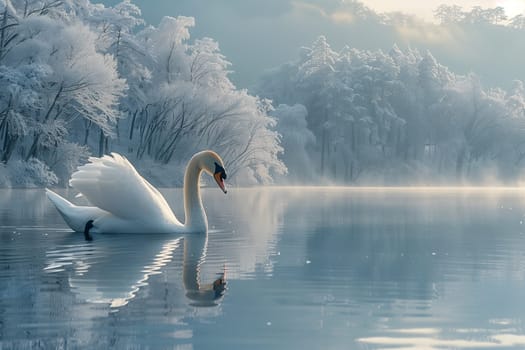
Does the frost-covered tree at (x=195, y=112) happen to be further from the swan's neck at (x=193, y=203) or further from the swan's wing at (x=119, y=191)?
the swan's wing at (x=119, y=191)

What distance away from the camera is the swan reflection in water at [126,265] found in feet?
26.3

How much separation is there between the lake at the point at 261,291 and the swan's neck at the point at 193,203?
36 cm

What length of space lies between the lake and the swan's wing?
445 mm

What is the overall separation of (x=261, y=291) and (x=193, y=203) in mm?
7473

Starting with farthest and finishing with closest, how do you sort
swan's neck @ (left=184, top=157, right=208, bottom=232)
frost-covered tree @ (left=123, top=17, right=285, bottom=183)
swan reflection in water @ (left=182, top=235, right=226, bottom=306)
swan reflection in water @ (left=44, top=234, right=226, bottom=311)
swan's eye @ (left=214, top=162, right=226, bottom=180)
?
frost-covered tree @ (left=123, top=17, right=285, bottom=183) → swan's eye @ (left=214, top=162, right=226, bottom=180) → swan's neck @ (left=184, top=157, right=208, bottom=232) → swan reflection in water @ (left=44, top=234, right=226, bottom=311) → swan reflection in water @ (left=182, top=235, right=226, bottom=306)

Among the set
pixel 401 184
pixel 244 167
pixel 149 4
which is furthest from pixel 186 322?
pixel 149 4

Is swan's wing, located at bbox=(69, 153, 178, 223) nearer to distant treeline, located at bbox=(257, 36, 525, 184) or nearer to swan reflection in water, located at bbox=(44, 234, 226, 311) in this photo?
swan reflection in water, located at bbox=(44, 234, 226, 311)

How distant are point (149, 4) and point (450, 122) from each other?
3912 inches

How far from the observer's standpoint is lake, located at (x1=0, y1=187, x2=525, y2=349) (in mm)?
6156

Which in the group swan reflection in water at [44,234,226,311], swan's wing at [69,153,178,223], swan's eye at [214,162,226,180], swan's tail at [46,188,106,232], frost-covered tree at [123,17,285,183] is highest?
frost-covered tree at [123,17,285,183]

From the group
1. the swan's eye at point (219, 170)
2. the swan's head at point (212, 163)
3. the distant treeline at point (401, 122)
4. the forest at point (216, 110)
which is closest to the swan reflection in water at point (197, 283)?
the swan's eye at point (219, 170)

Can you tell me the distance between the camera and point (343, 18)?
183 meters

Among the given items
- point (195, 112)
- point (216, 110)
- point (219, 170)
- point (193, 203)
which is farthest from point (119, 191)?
point (216, 110)

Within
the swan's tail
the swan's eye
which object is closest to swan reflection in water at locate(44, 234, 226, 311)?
the swan's tail
